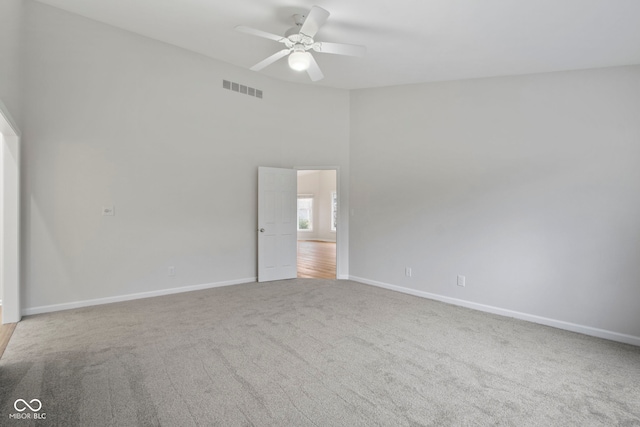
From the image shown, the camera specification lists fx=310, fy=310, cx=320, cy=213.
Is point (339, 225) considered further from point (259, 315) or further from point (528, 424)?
point (528, 424)

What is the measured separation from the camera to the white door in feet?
17.0

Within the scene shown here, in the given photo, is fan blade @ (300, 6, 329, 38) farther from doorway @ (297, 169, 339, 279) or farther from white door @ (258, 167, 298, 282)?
doorway @ (297, 169, 339, 279)

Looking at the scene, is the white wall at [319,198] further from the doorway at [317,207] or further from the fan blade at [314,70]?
the fan blade at [314,70]

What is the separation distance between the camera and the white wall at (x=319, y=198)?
12562 millimetres

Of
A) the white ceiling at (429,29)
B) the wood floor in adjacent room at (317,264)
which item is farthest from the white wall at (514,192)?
the wood floor in adjacent room at (317,264)

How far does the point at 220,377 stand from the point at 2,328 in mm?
2581

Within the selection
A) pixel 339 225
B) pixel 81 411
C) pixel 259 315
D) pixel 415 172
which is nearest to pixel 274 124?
pixel 339 225

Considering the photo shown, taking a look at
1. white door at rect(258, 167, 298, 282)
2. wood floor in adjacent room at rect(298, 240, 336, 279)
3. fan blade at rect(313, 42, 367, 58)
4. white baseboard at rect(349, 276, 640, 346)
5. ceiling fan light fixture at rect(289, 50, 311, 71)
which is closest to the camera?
fan blade at rect(313, 42, 367, 58)

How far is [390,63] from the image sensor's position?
4105 millimetres

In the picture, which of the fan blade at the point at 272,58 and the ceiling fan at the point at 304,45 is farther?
the fan blade at the point at 272,58

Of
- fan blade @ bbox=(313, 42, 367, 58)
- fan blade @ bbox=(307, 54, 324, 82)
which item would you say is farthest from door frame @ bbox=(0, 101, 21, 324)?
fan blade @ bbox=(313, 42, 367, 58)

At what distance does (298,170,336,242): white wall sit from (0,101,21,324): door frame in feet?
31.6

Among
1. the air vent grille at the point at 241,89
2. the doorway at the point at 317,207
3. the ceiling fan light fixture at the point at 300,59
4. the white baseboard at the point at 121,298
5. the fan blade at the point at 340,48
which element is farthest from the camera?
the doorway at the point at 317,207

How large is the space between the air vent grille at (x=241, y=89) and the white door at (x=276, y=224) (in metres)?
1.22
